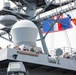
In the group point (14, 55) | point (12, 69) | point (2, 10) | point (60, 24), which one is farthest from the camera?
point (60, 24)

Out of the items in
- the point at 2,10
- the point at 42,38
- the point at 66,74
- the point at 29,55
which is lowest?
the point at 66,74

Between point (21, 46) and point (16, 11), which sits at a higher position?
point (16, 11)

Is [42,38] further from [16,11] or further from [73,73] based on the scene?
[73,73]

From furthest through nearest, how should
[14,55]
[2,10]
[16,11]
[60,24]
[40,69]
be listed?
[60,24] < [16,11] < [2,10] < [40,69] < [14,55]

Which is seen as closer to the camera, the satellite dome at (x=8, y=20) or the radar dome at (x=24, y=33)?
the radar dome at (x=24, y=33)

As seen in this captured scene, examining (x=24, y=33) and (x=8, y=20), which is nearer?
(x=24, y=33)

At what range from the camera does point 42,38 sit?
27.9 meters

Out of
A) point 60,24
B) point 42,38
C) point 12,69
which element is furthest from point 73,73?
point 60,24

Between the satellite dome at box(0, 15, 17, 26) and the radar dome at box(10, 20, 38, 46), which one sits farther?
the satellite dome at box(0, 15, 17, 26)

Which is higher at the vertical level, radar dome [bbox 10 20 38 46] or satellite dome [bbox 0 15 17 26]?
satellite dome [bbox 0 15 17 26]

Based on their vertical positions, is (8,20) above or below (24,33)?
above

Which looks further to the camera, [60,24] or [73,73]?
[60,24]

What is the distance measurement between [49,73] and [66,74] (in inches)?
54.7

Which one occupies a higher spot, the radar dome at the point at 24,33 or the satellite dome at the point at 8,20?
the satellite dome at the point at 8,20
